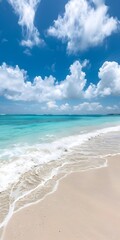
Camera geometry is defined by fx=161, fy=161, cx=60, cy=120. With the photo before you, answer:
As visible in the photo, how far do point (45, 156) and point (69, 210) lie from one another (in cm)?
535

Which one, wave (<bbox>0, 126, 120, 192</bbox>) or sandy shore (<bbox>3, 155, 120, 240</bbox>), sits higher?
wave (<bbox>0, 126, 120, 192</bbox>)

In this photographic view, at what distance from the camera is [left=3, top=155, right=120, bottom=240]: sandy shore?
3.48 metres

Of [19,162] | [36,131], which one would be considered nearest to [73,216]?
[19,162]

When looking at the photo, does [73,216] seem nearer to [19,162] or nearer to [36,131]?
[19,162]

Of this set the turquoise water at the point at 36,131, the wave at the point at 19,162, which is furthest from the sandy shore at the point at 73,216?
the turquoise water at the point at 36,131

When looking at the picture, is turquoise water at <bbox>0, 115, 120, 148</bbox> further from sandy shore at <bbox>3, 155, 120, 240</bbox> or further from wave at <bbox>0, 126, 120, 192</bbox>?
sandy shore at <bbox>3, 155, 120, 240</bbox>

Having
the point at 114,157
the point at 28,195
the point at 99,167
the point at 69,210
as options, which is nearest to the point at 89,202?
the point at 69,210

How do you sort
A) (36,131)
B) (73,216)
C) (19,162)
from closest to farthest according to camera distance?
(73,216), (19,162), (36,131)

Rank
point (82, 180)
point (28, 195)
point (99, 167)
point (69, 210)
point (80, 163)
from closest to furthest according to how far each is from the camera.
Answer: point (69, 210), point (28, 195), point (82, 180), point (99, 167), point (80, 163)

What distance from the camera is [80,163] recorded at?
8.13m

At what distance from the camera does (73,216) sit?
4.04 m

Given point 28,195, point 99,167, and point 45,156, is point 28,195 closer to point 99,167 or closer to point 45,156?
point 99,167

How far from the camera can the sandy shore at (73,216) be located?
3479 mm

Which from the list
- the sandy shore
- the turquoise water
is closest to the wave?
the sandy shore
